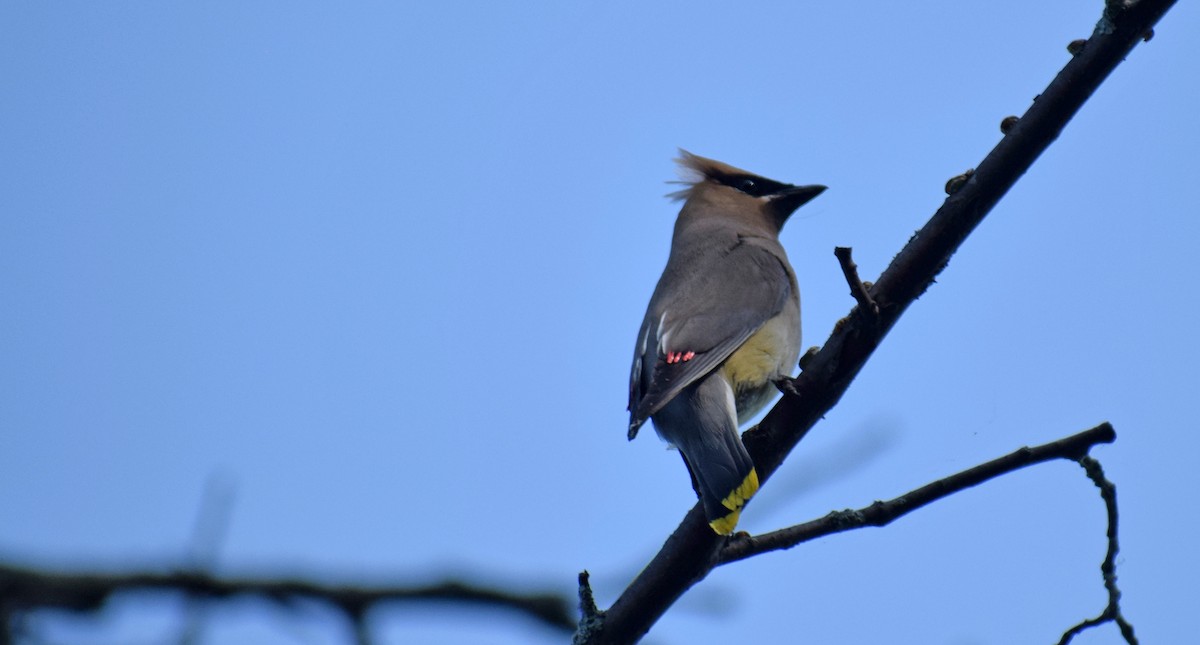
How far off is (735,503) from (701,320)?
1.44 metres

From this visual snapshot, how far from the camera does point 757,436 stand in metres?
3.16

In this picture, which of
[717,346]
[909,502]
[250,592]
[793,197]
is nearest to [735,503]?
[909,502]

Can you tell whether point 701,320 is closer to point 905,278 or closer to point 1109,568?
point 905,278

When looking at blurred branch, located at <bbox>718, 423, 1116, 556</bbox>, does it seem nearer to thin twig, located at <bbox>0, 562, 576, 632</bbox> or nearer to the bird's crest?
thin twig, located at <bbox>0, 562, 576, 632</bbox>

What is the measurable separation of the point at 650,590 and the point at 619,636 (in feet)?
0.39

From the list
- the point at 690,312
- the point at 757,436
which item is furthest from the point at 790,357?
the point at 757,436

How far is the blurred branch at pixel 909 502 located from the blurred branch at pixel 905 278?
0.07m

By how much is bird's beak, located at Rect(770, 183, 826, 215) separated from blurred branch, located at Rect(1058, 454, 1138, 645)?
361 centimetres

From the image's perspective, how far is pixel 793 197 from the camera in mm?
6117

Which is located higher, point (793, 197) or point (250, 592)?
point (793, 197)

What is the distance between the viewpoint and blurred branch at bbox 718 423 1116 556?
256 centimetres

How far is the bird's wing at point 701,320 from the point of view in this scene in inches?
159

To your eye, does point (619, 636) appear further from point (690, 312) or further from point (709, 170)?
point (709, 170)

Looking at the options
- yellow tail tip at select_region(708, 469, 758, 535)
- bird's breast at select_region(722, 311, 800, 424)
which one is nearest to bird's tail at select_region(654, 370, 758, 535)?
yellow tail tip at select_region(708, 469, 758, 535)
